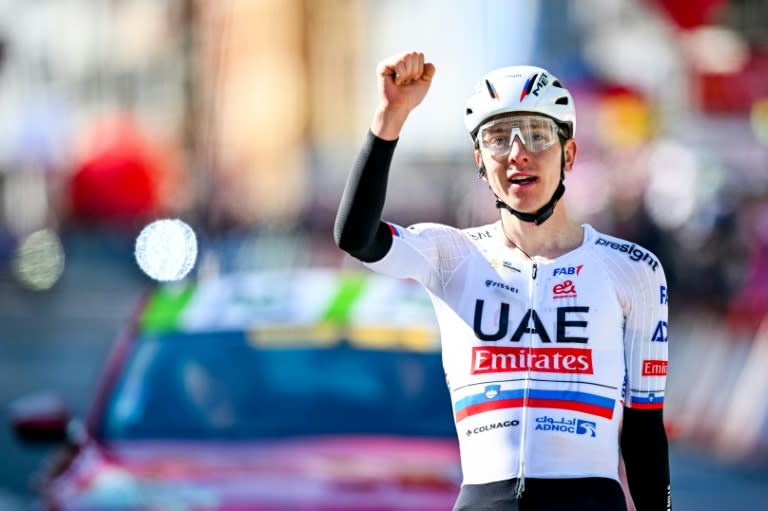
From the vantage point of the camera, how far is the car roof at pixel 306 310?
21.1 feet

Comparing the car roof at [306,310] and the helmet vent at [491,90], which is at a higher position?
the helmet vent at [491,90]

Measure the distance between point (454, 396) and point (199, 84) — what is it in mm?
51948

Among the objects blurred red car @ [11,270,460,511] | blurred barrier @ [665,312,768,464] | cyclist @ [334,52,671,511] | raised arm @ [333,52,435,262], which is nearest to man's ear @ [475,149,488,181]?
cyclist @ [334,52,671,511]

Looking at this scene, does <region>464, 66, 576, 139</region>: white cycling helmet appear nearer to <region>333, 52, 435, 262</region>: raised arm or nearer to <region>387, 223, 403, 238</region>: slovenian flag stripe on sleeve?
Result: <region>333, 52, 435, 262</region>: raised arm

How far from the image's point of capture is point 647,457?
3789mm

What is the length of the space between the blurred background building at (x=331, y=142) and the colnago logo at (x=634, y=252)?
2327mm

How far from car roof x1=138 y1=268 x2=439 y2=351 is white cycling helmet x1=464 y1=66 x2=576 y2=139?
2.59 meters

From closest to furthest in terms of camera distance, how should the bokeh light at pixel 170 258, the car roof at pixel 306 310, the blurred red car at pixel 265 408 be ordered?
the blurred red car at pixel 265 408, the car roof at pixel 306 310, the bokeh light at pixel 170 258

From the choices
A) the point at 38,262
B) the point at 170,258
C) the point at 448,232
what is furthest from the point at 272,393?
the point at 38,262

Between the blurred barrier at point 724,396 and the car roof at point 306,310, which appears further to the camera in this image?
the blurred barrier at point 724,396

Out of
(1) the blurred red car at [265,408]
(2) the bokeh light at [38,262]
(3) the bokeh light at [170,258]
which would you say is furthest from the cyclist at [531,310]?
(2) the bokeh light at [38,262]

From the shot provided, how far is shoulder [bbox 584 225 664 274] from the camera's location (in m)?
3.81

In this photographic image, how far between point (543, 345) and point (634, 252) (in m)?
0.32

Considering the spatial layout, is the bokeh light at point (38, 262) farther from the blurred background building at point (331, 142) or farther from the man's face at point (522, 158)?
the man's face at point (522, 158)
